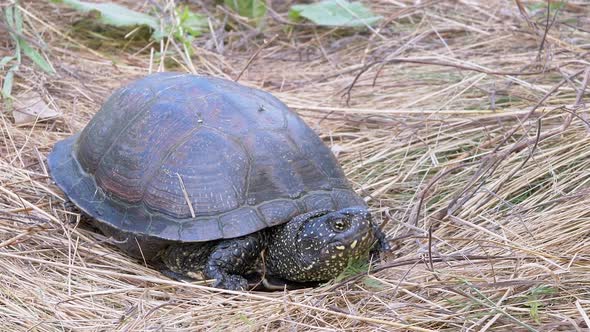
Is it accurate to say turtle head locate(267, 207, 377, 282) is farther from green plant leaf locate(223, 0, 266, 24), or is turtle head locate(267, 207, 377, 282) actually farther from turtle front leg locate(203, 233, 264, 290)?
green plant leaf locate(223, 0, 266, 24)

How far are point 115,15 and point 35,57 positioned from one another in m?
0.74

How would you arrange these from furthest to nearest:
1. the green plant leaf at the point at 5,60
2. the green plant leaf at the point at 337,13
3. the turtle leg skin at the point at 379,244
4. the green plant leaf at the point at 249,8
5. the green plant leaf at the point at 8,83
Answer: the green plant leaf at the point at 249,8 < the green plant leaf at the point at 337,13 < the green plant leaf at the point at 5,60 < the green plant leaf at the point at 8,83 < the turtle leg skin at the point at 379,244

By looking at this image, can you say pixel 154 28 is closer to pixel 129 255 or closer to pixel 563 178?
pixel 129 255

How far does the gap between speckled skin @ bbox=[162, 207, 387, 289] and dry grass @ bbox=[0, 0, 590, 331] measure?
0.09m

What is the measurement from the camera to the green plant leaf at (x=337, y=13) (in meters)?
5.37

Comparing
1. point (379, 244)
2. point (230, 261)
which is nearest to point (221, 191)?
point (230, 261)

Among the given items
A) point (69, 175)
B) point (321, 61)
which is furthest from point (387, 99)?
point (69, 175)

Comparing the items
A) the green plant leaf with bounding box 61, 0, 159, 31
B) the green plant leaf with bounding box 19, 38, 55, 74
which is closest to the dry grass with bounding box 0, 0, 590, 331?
the green plant leaf with bounding box 19, 38, 55, 74

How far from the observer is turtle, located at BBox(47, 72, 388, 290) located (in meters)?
2.97

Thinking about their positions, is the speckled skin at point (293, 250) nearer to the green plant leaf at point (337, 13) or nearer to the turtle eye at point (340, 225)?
the turtle eye at point (340, 225)

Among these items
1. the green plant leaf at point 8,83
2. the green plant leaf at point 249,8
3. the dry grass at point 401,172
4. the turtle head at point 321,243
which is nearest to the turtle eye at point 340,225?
the turtle head at point 321,243

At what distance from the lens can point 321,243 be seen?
2.85m

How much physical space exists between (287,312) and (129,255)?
2.97 ft

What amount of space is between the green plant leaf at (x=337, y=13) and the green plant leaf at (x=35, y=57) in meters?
1.82
